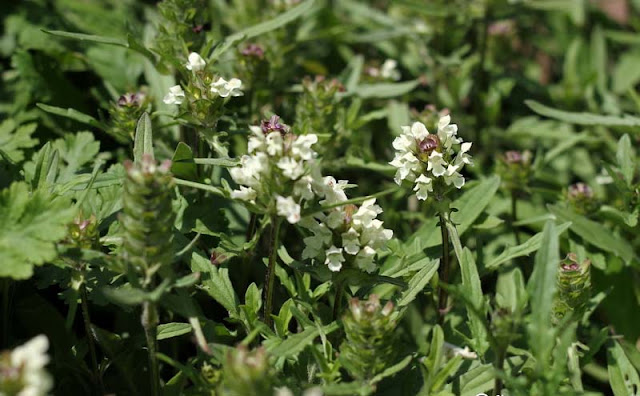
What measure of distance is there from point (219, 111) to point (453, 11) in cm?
203

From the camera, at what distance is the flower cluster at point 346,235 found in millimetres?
2250

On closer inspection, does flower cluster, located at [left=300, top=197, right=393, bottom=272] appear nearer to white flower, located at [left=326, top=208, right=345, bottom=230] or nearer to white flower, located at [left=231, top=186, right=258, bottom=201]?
white flower, located at [left=326, top=208, right=345, bottom=230]

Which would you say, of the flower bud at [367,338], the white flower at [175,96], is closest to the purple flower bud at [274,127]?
the white flower at [175,96]

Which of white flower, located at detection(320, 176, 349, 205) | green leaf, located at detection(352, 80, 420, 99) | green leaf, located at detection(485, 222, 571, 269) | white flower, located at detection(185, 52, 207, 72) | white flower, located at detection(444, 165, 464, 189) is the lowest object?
green leaf, located at detection(485, 222, 571, 269)

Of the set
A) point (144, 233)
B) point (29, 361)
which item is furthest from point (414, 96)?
point (29, 361)

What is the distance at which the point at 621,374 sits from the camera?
2.70 meters

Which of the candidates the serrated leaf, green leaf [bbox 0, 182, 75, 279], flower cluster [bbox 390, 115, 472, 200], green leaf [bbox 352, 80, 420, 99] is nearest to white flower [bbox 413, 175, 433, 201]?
flower cluster [bbox 390, 115, 472, 200]

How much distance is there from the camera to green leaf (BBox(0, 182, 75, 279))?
6.64 feet

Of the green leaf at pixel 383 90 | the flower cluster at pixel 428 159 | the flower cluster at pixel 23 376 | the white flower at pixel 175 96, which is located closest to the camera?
the flower cluster at pixel 23 376

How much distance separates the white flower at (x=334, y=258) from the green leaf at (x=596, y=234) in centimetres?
115

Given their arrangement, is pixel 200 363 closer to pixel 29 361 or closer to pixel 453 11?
pixel 29 361

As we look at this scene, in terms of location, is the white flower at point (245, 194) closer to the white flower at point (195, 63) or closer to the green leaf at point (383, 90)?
the white flower at point (195, 63)

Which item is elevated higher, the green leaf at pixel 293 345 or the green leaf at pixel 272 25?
the green leaf at pixel 272 25

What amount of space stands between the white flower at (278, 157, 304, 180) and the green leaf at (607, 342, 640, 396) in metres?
1.46
